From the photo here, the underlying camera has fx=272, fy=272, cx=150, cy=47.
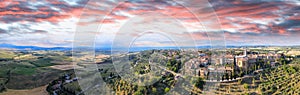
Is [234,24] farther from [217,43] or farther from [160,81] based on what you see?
[217,43]

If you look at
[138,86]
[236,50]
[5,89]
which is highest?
[236,50]

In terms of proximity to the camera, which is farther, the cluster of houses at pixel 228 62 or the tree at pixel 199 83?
the cluster of houses at pixel 228 62

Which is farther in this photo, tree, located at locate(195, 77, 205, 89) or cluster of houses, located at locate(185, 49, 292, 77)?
cluster of houses, located at locate(185, 49, 292, 77)

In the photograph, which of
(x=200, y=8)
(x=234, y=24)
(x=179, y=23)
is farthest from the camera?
(x=234, y=24)

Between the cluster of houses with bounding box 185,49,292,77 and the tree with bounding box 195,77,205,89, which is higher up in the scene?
the cluster of houses with bounding box 185,49,292,77

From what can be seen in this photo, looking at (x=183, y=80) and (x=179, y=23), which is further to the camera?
(x=183, y=80)

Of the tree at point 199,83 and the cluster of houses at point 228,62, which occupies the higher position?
the cluster of houses at point 228,62

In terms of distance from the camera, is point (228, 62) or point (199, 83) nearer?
point (199, 83)

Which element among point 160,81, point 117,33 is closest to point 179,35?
point 117,33

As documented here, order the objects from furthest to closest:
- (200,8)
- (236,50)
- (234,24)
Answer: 1. (236,50)
2. (234,24)
3. (200,8)

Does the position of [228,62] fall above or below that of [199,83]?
above

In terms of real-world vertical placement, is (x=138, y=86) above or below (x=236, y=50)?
below
